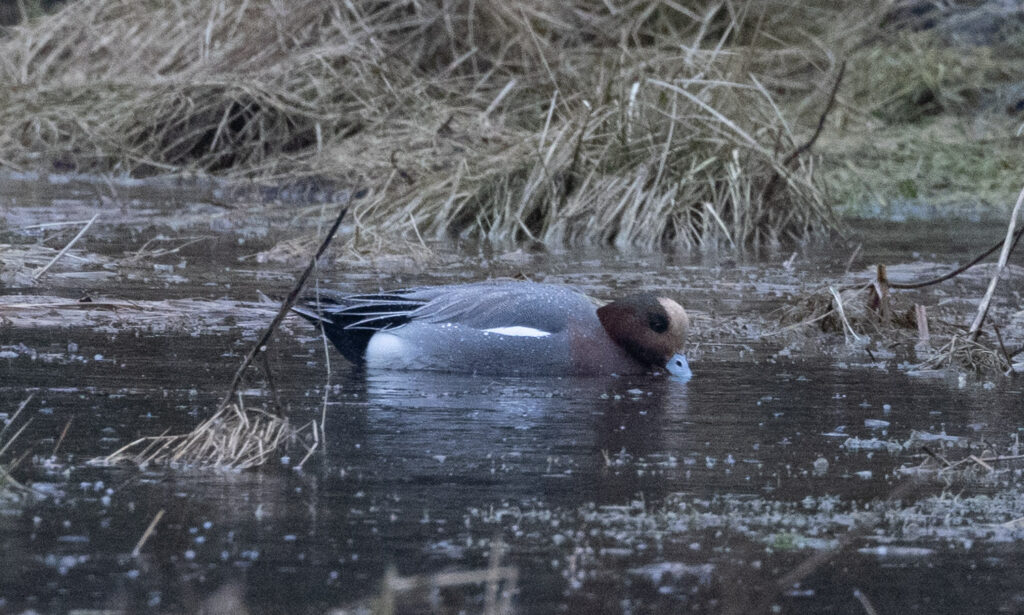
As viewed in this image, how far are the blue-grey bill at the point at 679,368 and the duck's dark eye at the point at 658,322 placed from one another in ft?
0.42

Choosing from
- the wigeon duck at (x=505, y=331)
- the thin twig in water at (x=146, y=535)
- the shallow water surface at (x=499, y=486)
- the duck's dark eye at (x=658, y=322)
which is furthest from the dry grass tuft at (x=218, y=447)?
the duck's dark eye at (x=658, y=322)

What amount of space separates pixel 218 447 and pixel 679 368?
2426mm

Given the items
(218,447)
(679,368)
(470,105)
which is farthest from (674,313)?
(470,105)

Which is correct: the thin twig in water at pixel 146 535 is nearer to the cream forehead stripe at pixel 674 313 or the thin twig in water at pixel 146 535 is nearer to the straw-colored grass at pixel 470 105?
the cream forehead stripe at pixel 674 313

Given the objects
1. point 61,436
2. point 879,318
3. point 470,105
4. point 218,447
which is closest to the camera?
point 218,447

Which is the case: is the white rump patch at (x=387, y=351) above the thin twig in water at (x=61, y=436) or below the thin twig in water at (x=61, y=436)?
above

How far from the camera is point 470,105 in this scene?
14.1m

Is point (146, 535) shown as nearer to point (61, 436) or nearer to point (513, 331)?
point (61, 436)

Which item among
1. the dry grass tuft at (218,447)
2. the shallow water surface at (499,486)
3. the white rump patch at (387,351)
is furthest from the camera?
the white rump patch at (387,351)

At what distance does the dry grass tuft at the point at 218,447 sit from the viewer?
4703mm

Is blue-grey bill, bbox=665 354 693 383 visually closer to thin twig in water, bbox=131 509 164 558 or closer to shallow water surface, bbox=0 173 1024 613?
shallow water surface, bbox=0 173 1024 613

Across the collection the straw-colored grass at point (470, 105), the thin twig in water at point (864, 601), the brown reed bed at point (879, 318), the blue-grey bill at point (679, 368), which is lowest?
the thin twig in water at point (864, 601)

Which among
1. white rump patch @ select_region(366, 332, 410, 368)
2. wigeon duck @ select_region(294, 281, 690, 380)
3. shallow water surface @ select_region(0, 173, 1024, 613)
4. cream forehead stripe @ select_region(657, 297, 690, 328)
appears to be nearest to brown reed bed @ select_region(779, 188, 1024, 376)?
shallow water surface @ select_region(0, 173, 1024, 613)

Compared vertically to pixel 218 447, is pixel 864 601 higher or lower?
lower
